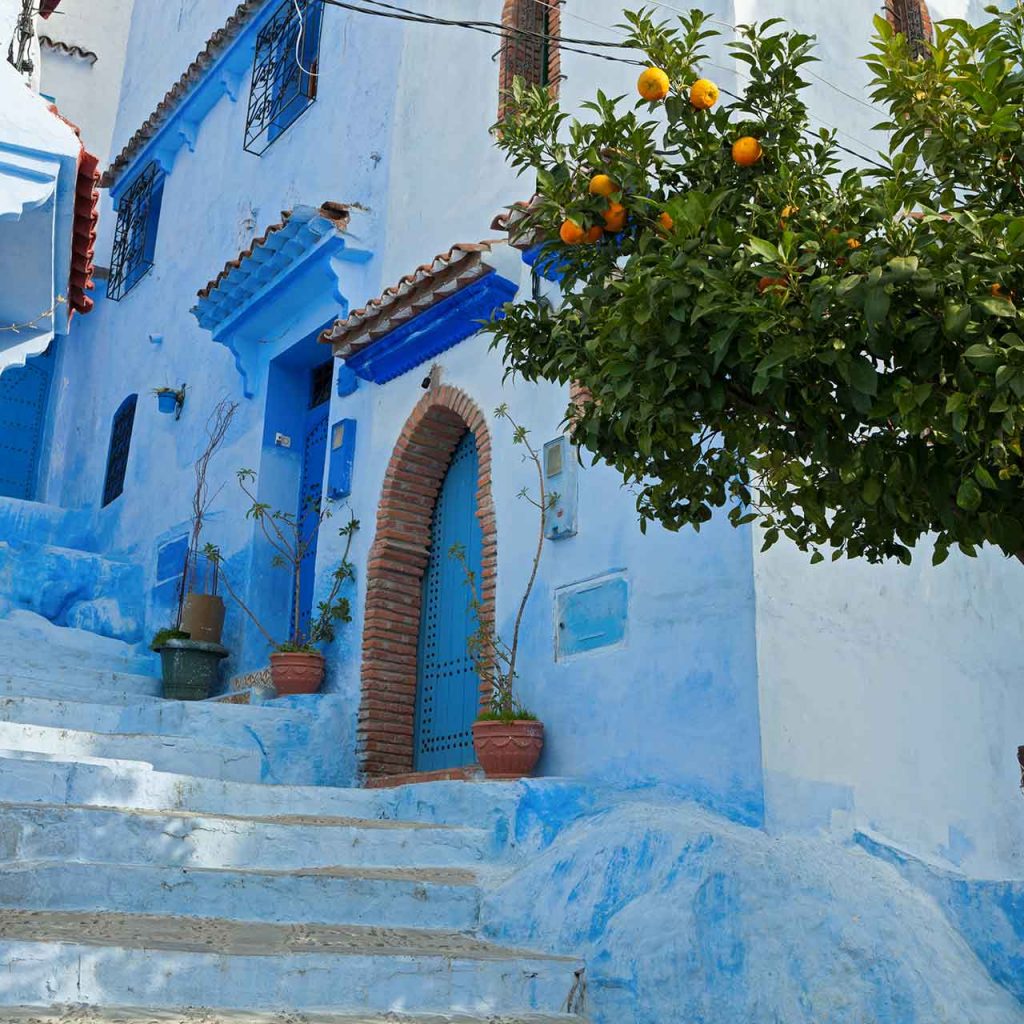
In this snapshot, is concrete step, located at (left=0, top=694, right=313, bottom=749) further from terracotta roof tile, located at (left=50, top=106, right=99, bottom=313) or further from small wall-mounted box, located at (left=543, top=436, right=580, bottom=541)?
terracotta roof tile, located at (left=50, top=106, right=99, bottom=313)

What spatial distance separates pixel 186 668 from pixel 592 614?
14.4 feet

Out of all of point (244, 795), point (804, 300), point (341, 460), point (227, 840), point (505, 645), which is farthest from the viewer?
point (341, 460)

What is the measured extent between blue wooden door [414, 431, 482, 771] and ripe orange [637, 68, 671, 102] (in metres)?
4.67

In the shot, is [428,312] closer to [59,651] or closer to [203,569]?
[203,569]

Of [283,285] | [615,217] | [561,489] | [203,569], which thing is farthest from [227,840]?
[203,569]

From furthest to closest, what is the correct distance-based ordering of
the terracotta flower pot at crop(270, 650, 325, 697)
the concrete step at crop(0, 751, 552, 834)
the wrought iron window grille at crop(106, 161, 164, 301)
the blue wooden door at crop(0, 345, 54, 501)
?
the blue wooden door at crop(0, 345, 54, 501) < the wrought iron window grille at crop(106, 161, 164, 301) < the terracotta flower pot at crop(270, 650, 325, 697) < the concrete step at crop(0, 751, 552, 834)

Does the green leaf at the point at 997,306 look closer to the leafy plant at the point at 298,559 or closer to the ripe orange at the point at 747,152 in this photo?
the ripe orange at the point at 747,152

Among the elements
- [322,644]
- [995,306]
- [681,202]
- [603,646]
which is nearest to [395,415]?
[322,644]

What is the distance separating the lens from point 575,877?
5465 millimetres

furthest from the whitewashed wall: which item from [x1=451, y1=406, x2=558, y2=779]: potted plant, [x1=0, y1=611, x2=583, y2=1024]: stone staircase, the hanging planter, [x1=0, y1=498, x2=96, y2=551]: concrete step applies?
[x1=0, y1=611, x2=583, y2=1024]: stone staircase

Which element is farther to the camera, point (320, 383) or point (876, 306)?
point (320, 383)

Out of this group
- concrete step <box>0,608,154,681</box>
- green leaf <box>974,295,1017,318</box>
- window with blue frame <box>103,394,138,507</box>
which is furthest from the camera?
window with blue frame <box>103,394,138,507</box>

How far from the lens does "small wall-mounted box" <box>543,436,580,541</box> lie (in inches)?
289

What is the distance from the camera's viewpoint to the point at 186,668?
32.9 ft
